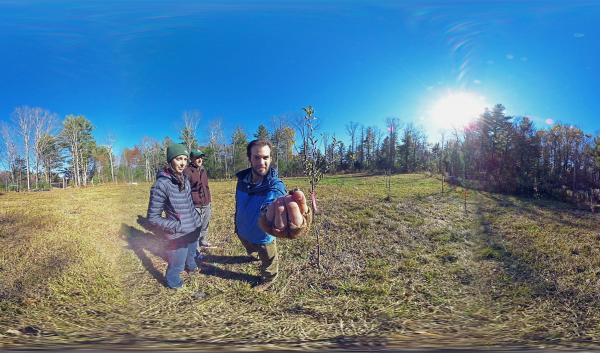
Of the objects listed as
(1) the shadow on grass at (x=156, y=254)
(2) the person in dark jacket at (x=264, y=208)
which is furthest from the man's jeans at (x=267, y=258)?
(1) the shadow on grass at (x=156, y=254)

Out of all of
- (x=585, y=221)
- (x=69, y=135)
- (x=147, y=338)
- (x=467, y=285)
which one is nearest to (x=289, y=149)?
(x=147, y=338)

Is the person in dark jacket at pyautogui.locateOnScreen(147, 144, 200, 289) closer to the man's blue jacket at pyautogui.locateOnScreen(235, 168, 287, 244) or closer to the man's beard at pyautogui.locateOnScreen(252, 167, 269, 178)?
the man's blue jacket at pyautogui.locateOnScreen(235, 168, 287, 244)

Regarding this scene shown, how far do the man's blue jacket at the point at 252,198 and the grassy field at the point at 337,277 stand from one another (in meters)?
0.34

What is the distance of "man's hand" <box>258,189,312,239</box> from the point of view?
1102 millimetres

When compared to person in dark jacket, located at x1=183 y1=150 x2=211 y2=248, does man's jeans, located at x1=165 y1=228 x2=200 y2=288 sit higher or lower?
lower

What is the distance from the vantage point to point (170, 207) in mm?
2391

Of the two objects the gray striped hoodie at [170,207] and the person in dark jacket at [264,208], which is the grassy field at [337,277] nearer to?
the person in dark jacket at [264,208]

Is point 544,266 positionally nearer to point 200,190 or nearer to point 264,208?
point 264,208

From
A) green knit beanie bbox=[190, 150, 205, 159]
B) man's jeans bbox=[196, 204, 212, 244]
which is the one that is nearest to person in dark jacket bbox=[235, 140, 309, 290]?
green knit beanie bbox=[190, 150, 205, 159]

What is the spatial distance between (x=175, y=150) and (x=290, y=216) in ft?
5.41

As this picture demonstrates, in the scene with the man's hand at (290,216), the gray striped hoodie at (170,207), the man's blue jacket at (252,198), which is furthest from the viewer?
the gray striped hoodie at (170,207)

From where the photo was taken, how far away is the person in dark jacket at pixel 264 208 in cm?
113

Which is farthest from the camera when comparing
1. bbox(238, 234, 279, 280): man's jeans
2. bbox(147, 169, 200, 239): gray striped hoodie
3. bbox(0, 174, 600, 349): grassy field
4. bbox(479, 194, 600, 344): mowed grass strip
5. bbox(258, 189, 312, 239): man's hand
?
bbox(147, 169, 200, 239): gray striped hoodie

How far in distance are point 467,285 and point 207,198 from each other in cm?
267
